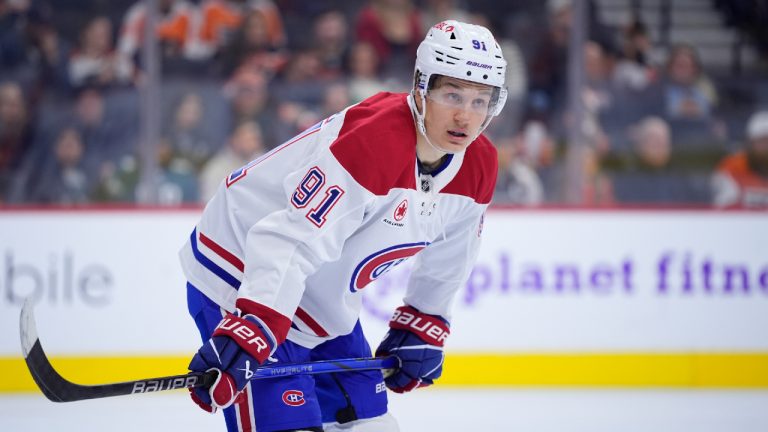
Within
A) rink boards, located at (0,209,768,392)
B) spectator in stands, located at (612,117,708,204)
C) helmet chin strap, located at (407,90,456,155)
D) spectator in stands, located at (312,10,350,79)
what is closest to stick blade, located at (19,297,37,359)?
helmet chin strap, located at (407,90,456,155)

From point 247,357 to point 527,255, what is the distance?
10.5 ft

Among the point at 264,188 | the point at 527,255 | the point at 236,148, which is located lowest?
the point at 527,255

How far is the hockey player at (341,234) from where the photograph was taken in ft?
7.69

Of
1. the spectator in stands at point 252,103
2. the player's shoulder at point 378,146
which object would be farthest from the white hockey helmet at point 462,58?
the spectator in stands at point 252,103

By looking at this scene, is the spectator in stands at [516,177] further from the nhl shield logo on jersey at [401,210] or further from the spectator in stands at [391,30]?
the nhl shield logo on jersey at [401,210]

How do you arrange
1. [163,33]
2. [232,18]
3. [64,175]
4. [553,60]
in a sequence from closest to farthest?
[64,175] → [163,33] → [553,60] → [232,18]

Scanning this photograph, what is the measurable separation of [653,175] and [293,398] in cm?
356

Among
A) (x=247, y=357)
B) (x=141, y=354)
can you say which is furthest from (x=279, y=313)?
(x=141, y=354)

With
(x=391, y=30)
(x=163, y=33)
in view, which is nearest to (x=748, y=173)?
(x=391, y=30)

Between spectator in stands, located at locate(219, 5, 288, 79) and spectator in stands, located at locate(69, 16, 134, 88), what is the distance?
53cm

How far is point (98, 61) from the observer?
18.7 feet

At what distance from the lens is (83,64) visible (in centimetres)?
570

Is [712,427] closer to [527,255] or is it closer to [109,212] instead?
[527,255]

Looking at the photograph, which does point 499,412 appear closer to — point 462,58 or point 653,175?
point 653,175
